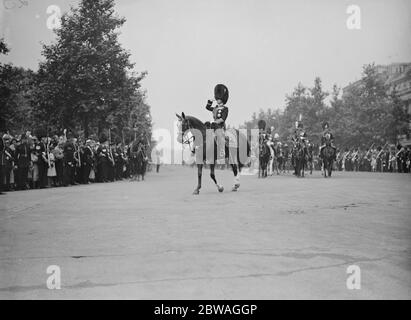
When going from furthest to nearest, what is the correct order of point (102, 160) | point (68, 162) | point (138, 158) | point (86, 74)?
point (86, 74) → point (138, 158) → point (102, 160) → point (68, 162)

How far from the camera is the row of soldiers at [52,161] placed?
61.8 ft

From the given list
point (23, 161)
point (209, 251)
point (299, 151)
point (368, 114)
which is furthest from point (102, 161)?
point (368, 114)

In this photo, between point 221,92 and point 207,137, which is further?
point 221,92

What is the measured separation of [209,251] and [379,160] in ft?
137

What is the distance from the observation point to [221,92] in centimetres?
1788

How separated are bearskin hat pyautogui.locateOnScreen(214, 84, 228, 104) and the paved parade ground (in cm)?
773

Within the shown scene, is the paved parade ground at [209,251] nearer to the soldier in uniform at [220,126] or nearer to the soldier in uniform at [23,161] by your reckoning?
the soldier in uniform at [220,126]

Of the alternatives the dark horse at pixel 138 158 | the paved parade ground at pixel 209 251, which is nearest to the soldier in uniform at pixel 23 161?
the paved parade ground at pixel 209 251

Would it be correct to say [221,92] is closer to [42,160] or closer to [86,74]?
[42,160]

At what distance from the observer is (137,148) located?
28.5m

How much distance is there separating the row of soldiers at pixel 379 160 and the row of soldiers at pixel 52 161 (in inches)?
815
